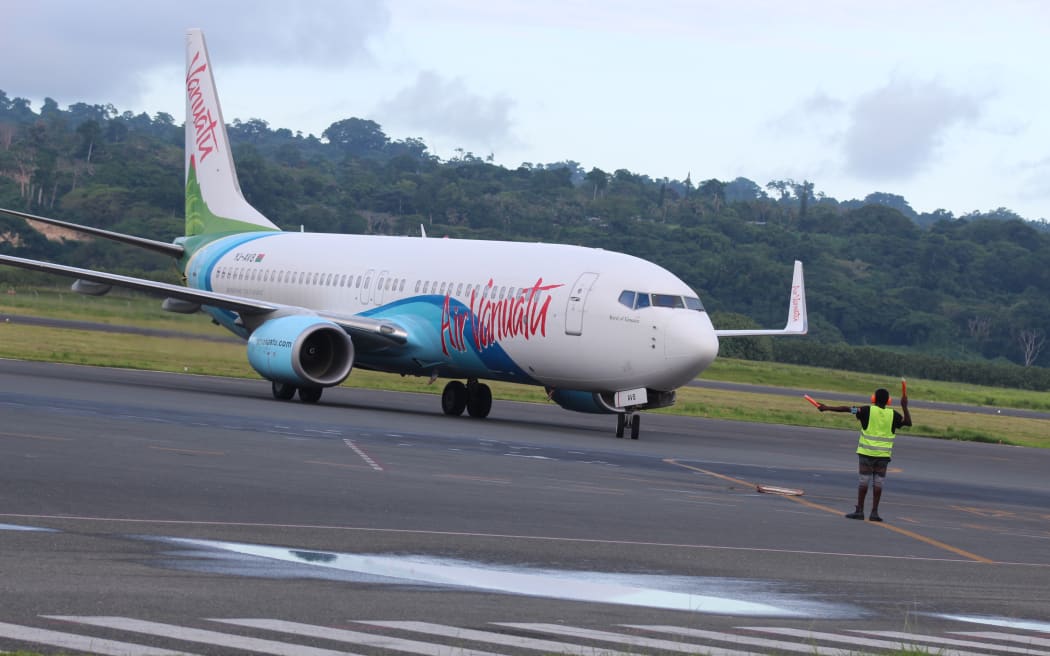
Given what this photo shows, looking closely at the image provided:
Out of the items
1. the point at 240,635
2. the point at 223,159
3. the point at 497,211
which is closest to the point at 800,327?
the point at 223,159

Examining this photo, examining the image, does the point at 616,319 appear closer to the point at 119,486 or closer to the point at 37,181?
the point at 119,486

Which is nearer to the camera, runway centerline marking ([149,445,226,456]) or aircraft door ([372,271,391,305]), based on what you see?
runway centerline marking ([149,445,226,456])

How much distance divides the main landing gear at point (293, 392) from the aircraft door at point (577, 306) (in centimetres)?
667

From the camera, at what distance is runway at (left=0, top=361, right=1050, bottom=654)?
11898 millimetres

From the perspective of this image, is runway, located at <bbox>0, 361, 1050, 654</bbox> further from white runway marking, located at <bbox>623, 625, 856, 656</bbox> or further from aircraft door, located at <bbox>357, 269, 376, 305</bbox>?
aircraft door, located at <bbox>357, 269, 376, 305</bbox>

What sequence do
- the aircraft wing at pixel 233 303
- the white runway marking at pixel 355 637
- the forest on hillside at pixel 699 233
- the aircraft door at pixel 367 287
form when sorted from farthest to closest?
the forest on hillside at pixel 699 233, the aircraft door at pixel 367 287, the aircraft wing at pixel 233 303, the white runway marking at pixel 355 637

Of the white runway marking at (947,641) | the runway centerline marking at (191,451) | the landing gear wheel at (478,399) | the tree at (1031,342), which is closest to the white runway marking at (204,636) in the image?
the white runway marking at (947,641)

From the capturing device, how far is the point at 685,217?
176 m

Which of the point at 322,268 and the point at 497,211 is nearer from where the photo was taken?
the point at 322,268

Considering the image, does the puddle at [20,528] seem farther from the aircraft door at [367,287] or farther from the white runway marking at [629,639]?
the aircraft door at [367,287]

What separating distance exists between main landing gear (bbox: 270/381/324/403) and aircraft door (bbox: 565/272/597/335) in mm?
6666

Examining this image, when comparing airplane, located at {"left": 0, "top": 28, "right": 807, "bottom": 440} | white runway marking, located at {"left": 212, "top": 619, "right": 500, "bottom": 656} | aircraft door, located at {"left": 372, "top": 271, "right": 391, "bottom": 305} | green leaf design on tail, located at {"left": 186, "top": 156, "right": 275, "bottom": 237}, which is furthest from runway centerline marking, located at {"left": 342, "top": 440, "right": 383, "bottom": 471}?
green leaf design on tail, located at {"left": 186, "top": 156, "right": 275, "bottom": 237}

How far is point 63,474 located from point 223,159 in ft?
98.4

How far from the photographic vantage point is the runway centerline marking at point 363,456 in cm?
2365
